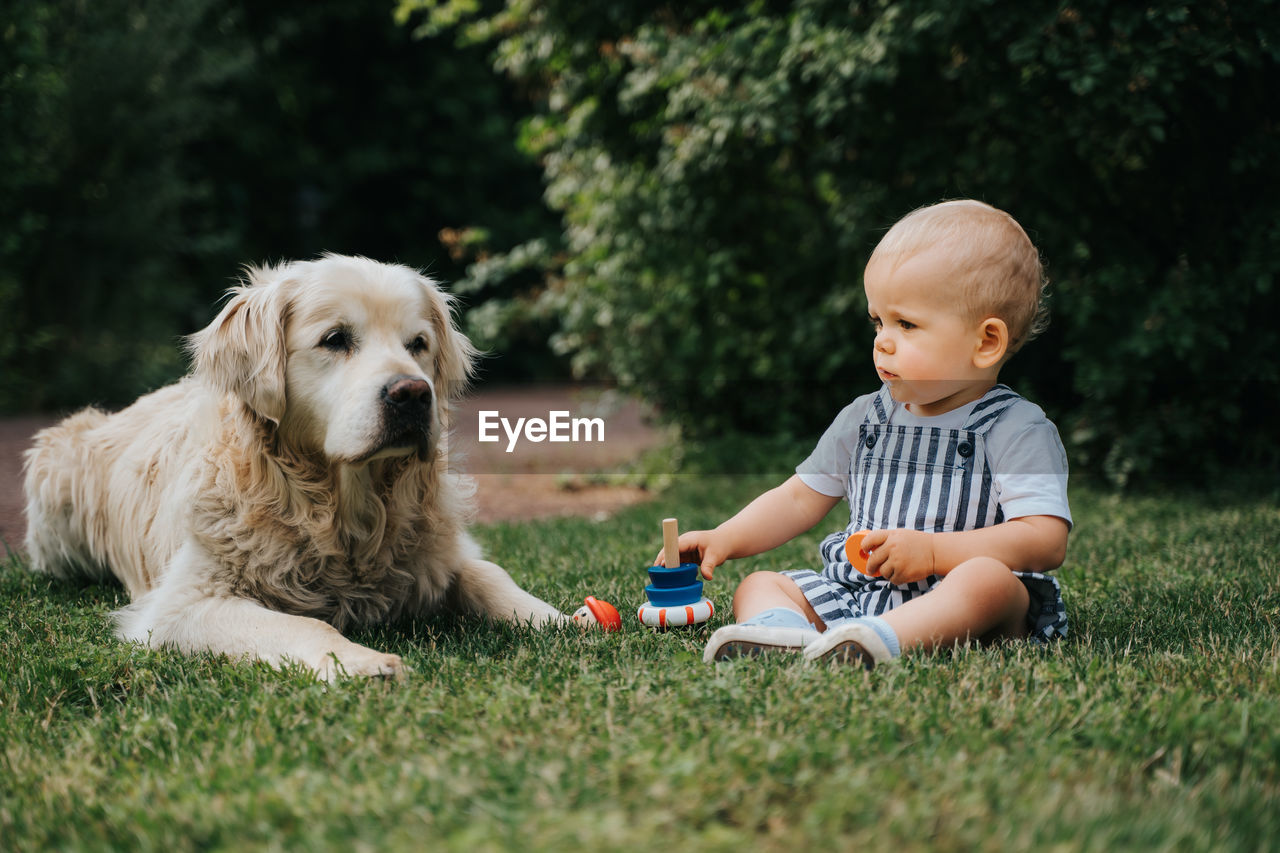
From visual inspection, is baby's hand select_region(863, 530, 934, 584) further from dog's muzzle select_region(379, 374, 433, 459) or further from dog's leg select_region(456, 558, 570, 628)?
dog's muzzle select_region(379, 374, 433, 459)


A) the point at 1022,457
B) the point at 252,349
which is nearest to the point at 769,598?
the point at 1022,457

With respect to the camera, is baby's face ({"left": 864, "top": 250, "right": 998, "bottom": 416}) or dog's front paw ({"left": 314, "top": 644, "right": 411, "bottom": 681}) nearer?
dog's front paw ({"left": 314, "top": 644, "right": 411, "bottom": 681})

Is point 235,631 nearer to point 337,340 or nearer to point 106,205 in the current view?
point 337,340

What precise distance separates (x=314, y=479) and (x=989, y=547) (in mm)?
1900

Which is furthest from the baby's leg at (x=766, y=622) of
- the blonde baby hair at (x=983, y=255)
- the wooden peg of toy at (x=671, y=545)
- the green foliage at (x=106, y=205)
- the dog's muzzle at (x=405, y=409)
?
the green foliage at (x=106, y=205)

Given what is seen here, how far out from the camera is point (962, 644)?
2627mm

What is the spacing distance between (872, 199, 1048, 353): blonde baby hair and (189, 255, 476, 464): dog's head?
1.37m

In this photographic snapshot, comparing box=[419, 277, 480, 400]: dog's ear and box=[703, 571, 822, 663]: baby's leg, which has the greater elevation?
box=[419, 277, 480, 400]: dog's ear

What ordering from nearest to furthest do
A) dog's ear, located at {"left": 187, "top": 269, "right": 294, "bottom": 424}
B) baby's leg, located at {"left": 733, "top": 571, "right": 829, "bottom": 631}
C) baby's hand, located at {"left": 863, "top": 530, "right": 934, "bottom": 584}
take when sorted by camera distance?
baby's hand, located at {"left": 863, "top": 530, "right": 934, "bottom": 584} < baby's leg, located at {"left": 733, "top": 571, "right": 829, "bottom": 631} < dog's ear, located at {"left": 187, "top": 269, "right": 294, "bottom": 424}

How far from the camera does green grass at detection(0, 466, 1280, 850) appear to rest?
156 cm

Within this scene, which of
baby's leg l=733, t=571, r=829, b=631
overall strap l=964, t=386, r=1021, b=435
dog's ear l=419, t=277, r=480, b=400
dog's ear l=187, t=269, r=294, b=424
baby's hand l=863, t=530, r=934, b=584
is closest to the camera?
baby's hand l=863, t=530, r=934, b=584

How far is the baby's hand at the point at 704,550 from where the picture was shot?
9.60 feet

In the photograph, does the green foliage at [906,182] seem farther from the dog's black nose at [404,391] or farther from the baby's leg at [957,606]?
the dog's black nose at [404,391]

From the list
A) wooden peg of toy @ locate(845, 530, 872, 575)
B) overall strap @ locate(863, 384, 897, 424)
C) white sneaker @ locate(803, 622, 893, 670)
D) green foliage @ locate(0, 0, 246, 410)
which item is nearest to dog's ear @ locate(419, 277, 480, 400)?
overall strap @ locate(863, 384, 897, 424)
